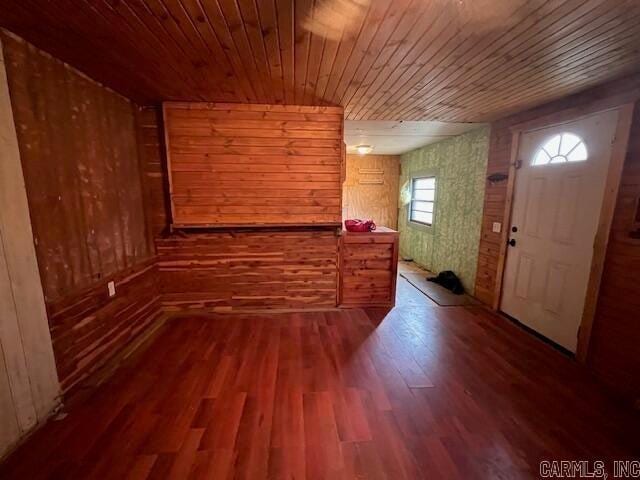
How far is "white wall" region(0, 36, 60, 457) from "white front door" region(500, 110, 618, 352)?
4079mm

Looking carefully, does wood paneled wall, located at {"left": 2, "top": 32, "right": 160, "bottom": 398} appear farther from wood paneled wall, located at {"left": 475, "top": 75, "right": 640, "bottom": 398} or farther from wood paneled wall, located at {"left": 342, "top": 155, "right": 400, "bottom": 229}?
wood paneled wall, located at {"left": 342, "top": 155, "right": 400, "bottom": 229}

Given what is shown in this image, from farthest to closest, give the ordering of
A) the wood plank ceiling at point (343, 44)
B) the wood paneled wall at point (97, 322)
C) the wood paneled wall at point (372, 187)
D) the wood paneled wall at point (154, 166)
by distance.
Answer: the wood paneled wall at point (372, 187) → the wood paneled wall at point (154, 166) → the wood paneled wall at point (97, 322) → the wood plank ceiling at point (343, 44)

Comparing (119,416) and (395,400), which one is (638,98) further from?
(119,416)

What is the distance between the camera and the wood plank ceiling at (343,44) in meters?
1.29

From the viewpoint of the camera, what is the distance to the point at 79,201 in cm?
194

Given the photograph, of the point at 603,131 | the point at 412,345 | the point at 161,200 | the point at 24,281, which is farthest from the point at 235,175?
the point at 603,131

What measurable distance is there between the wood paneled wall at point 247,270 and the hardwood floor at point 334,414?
0.60 m

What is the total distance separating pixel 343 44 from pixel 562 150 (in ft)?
7.68

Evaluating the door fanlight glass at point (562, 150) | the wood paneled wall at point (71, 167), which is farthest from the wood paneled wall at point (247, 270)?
the door fanlight glass at point (562, 150)

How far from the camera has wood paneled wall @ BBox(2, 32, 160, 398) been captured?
5.26ft

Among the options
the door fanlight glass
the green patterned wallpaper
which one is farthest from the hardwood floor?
the door fanlight glass

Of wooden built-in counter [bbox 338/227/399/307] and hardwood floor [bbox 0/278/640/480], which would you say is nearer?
hardwood floor [bbox 0/278/640/480]

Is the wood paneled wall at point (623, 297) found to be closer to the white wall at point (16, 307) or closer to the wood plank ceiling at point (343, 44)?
the wood plank ceiling at point (343, 44)

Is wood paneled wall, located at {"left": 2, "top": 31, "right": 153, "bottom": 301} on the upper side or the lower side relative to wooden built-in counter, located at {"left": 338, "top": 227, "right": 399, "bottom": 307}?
upper
